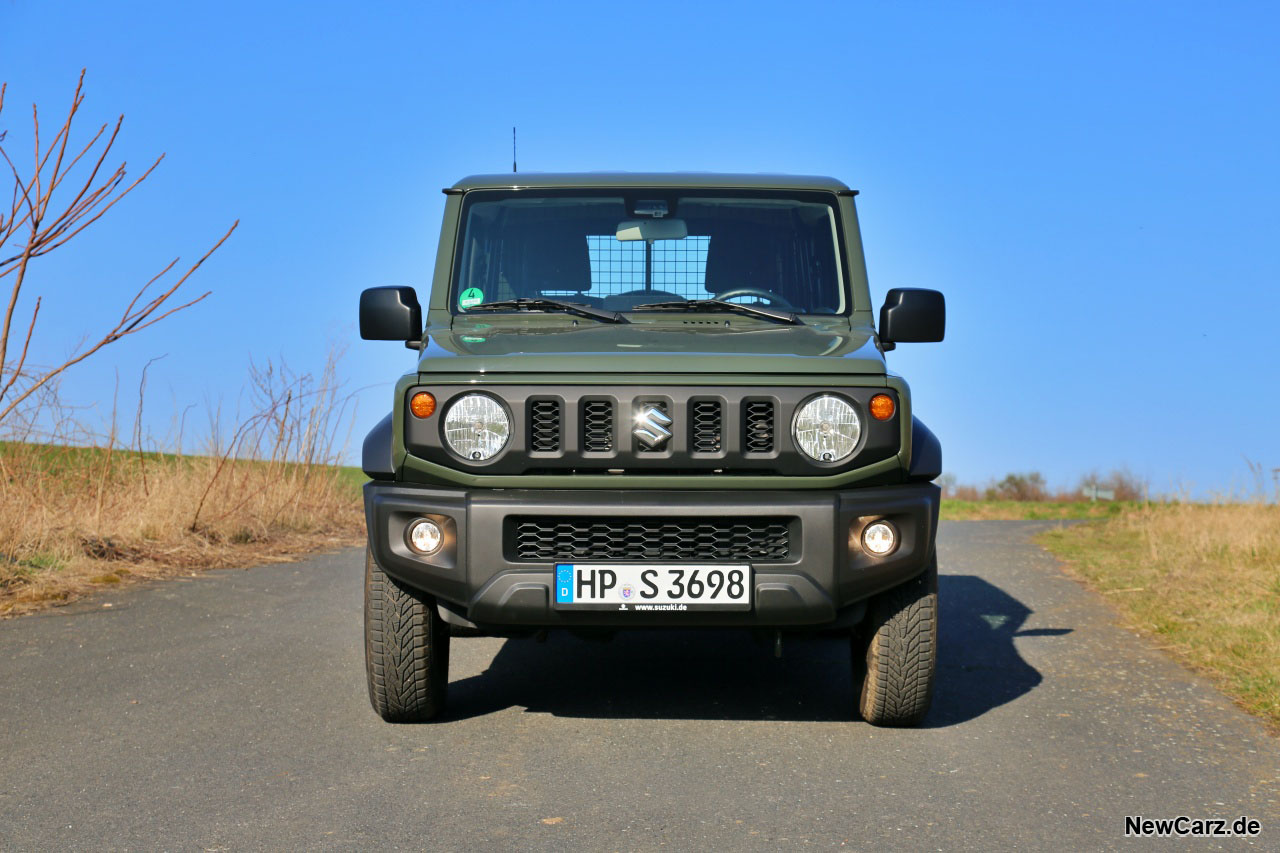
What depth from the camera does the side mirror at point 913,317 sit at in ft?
17.6

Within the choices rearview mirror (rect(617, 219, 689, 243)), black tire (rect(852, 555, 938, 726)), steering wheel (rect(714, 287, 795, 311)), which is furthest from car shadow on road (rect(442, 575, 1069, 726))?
rearview mirror (rect(617, 219, 689, 243))

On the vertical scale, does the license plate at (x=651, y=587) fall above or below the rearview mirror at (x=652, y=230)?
below

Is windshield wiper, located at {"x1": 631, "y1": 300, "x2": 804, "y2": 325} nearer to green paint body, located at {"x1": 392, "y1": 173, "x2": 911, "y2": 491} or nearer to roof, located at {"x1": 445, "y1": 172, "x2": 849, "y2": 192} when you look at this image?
green paint body, located at {"x1": 392, "y1": 173, "x2": 911, "y2": 491}

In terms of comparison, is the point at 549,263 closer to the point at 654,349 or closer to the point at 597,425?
the point at 654,349

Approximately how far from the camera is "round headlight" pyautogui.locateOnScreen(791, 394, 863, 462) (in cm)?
459

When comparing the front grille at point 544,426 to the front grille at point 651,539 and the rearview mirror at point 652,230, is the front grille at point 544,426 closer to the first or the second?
the front grille at point 651,539

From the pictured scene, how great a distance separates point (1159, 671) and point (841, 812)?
3066mm

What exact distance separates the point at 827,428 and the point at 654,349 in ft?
2.28

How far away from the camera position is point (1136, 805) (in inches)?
154

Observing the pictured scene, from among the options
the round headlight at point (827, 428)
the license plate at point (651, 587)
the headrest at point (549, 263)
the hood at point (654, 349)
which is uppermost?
the headrest at point (549, 263)

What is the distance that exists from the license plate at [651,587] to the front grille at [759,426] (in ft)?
1.43

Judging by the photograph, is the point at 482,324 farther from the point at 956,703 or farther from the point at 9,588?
the point at 9,588

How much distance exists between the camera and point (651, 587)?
177 inches

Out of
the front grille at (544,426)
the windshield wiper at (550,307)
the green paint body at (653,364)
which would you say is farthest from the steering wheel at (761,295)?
the front grille at (544,426)
